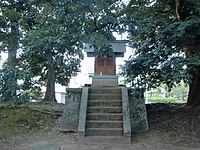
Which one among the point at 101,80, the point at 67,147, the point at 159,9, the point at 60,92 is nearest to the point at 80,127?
the point at 67,147

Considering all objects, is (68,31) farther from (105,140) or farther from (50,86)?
(50,86)

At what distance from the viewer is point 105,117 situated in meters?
8.96

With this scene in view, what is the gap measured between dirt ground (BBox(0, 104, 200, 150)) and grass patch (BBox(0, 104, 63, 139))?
0.35 m

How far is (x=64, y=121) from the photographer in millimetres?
9227

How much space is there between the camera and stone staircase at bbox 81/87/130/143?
8.14 meters

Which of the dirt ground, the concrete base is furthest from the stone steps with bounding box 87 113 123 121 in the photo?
the concrete base

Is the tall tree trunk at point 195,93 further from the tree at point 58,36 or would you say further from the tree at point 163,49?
the tree at point 58,36

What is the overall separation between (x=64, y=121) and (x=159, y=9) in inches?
197

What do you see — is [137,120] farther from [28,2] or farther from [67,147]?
[28,2]

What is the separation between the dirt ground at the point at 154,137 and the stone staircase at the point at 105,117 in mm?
404

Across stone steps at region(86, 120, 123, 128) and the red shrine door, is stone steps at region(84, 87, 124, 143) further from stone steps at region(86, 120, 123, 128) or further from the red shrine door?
the red shrine door

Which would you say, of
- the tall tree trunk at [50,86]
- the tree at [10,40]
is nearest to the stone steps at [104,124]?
the tree at [10,40]

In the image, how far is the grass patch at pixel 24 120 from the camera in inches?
361

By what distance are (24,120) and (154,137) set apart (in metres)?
4.23
